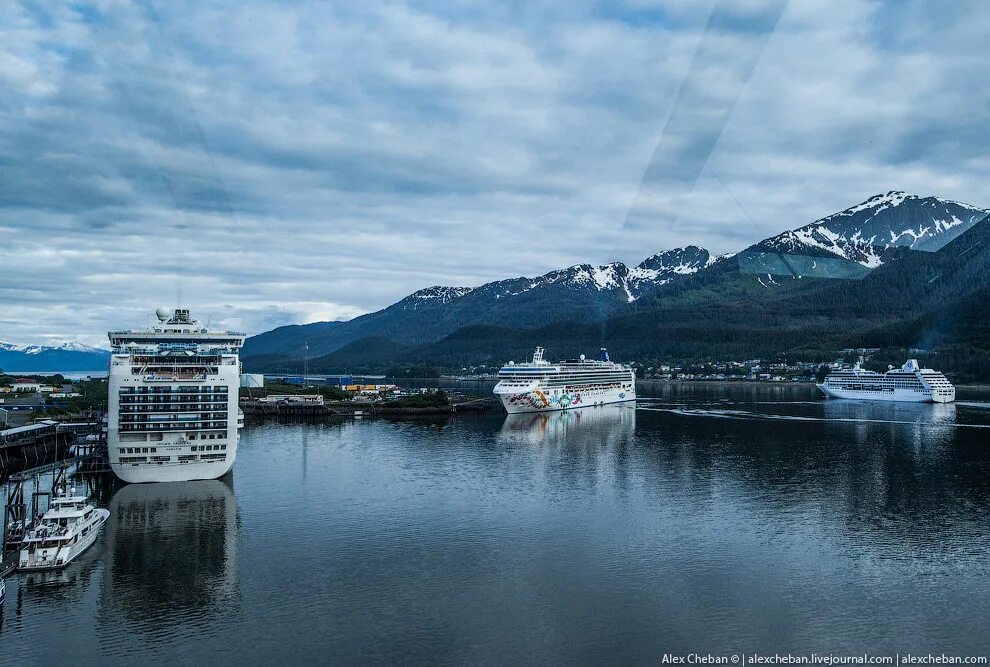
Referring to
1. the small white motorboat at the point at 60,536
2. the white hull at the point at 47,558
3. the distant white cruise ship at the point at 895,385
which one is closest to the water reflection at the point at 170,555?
the small white motorboat at the point at 60,536

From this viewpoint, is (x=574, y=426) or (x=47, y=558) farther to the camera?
(x=574, y=426)

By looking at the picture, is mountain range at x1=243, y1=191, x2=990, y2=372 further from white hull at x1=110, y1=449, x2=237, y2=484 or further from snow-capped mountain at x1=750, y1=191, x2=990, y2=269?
white hull at x1=110, y1=449, x2=237, y2=484

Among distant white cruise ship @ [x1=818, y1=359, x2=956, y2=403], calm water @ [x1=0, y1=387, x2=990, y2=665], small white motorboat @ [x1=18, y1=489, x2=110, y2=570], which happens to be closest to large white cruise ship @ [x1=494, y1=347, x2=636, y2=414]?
calm water @ [x1=0, y1=387, x2=990, y2=665]

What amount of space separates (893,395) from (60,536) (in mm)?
A: 68356

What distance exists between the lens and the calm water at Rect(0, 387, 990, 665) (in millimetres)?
12297

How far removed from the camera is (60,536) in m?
16.0

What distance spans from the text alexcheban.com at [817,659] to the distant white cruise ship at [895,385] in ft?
196

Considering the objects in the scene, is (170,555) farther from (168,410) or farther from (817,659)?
(817,659)

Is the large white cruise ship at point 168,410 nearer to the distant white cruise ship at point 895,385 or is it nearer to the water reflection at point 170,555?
the water reflection at point 170,555

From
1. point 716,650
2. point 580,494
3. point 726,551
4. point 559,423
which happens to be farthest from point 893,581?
point 559,423

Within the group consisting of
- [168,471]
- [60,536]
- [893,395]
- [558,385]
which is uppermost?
[558,385]

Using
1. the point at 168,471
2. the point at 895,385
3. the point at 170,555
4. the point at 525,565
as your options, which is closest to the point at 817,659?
the point at 525,565

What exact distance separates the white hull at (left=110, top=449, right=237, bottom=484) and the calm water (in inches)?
13.0

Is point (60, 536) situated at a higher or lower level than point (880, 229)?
lower
